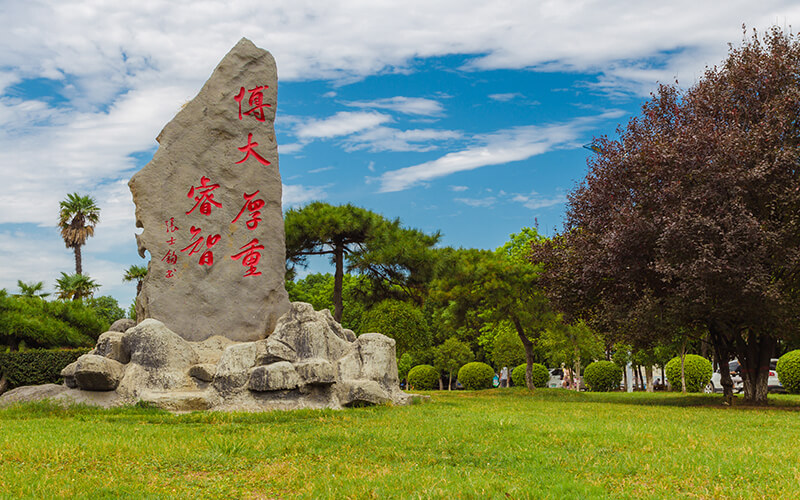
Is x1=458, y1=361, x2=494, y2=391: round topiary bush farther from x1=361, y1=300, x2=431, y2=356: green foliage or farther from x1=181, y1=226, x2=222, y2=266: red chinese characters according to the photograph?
x1=181, y1=226, x2=222, y2=266: red chinese characters

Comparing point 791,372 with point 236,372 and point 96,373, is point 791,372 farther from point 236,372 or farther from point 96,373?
point 96,373

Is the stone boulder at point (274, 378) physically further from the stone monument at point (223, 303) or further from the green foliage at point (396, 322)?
the green foliage at point (396, 322)

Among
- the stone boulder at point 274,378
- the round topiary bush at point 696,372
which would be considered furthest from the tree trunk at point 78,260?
the round topiary bush at point 696,372

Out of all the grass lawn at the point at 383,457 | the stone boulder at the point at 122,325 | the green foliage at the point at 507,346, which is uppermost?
the stone boulder at the point at 122,325

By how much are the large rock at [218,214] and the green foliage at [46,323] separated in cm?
785

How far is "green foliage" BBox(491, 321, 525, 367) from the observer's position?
30516 mm

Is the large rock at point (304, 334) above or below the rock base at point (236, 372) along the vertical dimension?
above

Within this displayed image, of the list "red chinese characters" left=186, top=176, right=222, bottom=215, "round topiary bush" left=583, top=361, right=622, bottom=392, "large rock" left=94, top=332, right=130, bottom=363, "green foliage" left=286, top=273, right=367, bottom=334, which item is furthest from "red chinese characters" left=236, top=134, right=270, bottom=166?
"green foliage" left=286, top=273, right=367, bottom=334

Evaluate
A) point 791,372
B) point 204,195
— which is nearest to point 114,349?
point 204,195

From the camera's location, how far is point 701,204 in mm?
13172

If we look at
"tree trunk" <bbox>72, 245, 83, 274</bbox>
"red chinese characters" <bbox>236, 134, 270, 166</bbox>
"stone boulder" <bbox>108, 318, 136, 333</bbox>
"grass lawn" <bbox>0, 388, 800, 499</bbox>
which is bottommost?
"grass lawn" <bbox>0, 388, 800, 499</bbox>

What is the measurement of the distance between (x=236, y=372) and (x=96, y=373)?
7.13ft

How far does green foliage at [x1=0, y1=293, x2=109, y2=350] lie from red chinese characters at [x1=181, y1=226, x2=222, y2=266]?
8.70m

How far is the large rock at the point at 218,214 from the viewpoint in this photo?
486 inches
